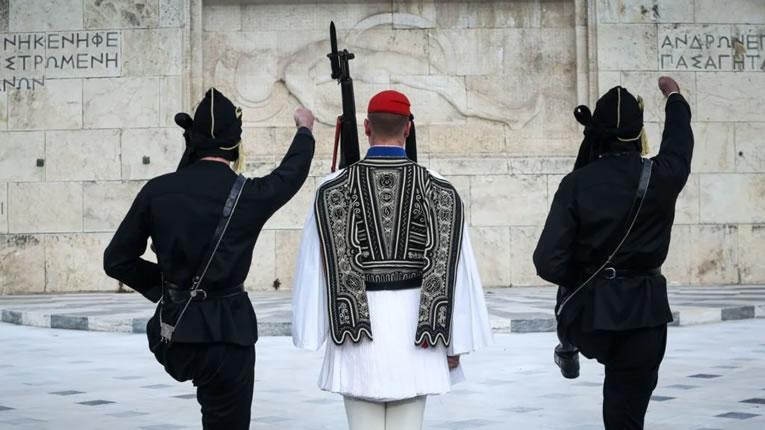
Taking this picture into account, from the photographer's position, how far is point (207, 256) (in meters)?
4.62

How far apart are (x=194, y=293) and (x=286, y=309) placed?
8525 millimetres

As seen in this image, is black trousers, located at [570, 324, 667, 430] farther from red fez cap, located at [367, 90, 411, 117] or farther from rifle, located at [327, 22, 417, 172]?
red fez cap, located at [367, 90, 411, 117]

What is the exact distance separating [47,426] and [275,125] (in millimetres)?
10330

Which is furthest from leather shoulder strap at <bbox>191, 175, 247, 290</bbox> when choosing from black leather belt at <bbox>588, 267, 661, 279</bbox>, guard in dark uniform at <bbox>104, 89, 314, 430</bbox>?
black leather belt at <bbox>588, 267, 661, 279</bbox>

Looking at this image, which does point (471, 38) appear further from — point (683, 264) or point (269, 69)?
point (683, 264)

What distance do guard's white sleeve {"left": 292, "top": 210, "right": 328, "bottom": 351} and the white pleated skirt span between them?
10 cm

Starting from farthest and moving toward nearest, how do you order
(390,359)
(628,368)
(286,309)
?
(286,309), (628,368), (390,359)

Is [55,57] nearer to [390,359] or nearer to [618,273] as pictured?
[618,273]

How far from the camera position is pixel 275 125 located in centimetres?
1686

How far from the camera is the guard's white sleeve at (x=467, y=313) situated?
14.8ft

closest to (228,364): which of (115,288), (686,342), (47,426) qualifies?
(47,426)

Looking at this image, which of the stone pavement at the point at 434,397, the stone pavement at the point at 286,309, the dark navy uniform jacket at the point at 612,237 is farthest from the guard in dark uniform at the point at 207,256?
the stone pavement at the point at 286,309

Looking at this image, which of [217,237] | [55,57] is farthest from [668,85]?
[55,57]

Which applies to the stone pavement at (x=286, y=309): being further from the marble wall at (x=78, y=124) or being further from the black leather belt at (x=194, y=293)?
the black leather belt at (x=194, y=293)
